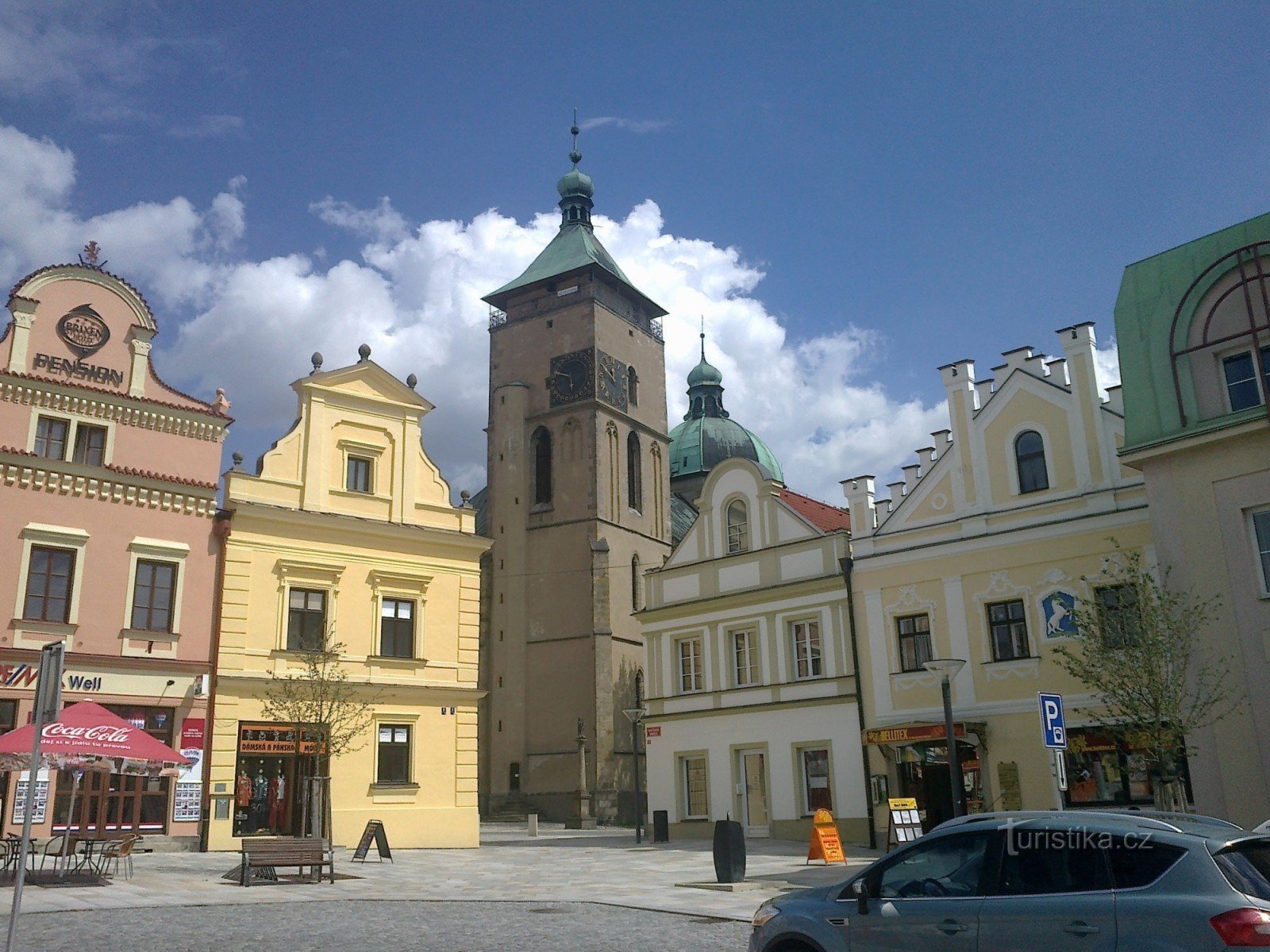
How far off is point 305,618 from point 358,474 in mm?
4453

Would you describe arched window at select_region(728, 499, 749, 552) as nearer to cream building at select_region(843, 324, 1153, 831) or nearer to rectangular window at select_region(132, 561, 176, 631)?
cream building at select_region(843, 324, 1153, 831)

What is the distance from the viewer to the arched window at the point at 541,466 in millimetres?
56969

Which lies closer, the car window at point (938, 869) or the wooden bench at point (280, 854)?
the car window at point (938, 869)

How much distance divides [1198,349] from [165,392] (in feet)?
77.9

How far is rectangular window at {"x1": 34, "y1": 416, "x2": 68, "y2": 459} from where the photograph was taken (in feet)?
86.9

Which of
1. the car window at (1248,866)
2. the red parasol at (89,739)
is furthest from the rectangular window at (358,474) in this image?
the car window at (1248,866)

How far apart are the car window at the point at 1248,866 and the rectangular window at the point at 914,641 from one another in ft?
77.5

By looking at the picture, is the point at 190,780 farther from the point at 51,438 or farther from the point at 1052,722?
the point at 1052,722

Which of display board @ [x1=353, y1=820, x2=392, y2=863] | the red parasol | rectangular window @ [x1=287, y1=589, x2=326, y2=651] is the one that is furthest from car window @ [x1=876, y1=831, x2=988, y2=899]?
rectangular window @ [x1=287, y1=589, x2=326, y2=651]

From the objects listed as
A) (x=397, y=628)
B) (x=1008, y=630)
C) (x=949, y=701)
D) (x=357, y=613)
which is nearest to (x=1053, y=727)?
(x=949, y=701)

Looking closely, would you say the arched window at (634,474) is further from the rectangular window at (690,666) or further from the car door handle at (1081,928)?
the car door handle at (1081,928)

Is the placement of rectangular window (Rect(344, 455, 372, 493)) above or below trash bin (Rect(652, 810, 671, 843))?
above

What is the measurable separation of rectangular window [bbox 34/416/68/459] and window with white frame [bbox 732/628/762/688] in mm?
19158

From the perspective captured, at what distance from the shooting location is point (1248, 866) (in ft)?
21.9
